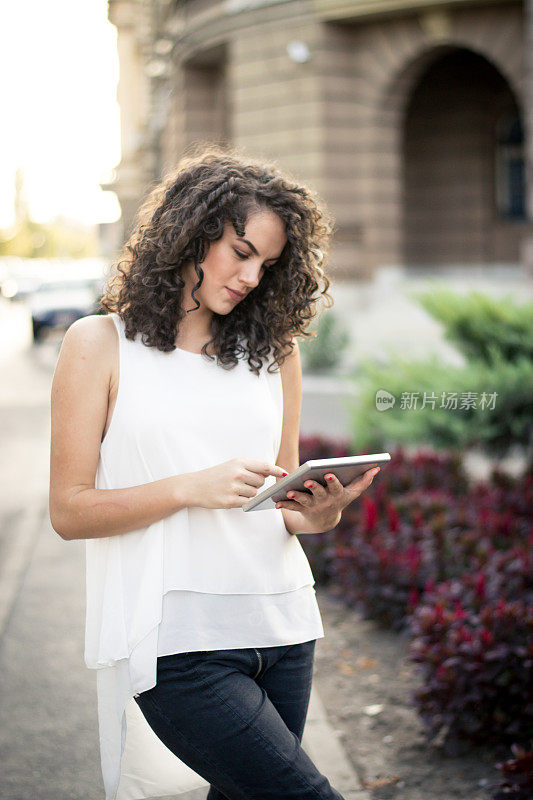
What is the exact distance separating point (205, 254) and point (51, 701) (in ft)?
9.39

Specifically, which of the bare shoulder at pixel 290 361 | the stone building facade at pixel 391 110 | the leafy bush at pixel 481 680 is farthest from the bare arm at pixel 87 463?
the stone building facade at pixel 391 110

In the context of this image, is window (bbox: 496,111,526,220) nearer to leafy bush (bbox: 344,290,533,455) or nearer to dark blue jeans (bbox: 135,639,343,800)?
leafy bush (bbox: 344,290,533,455)

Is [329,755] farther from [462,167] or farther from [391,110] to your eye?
[462,167]

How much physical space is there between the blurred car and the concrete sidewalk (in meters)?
18.2

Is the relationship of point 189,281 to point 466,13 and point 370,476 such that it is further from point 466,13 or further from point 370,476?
point 466,13

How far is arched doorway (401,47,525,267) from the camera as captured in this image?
60.6ft

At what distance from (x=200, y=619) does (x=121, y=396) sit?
0.51m

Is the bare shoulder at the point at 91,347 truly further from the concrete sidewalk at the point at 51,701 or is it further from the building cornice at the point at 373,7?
the building cornice at the point at 373,7

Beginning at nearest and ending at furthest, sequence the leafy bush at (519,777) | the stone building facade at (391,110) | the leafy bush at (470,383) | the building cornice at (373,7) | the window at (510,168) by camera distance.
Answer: the leafy bush at (519,777) < the leafy bush at (470,383) < the building cornice at (373,7) < the stone building facade at (391,110) < the window at (510,168)

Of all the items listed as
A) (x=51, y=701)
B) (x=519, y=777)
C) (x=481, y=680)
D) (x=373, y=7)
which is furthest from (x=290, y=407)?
(x=373, y=7)

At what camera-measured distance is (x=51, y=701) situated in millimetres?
4379

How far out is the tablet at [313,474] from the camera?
6.33 feet

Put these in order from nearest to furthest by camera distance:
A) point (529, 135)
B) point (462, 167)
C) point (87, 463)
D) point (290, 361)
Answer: point (87, 463)
point (290, 361)
point (529, 135)
point (462, 167)

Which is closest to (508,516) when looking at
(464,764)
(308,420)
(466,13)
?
(464,764)
